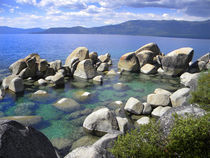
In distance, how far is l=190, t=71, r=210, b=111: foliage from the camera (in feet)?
50.5

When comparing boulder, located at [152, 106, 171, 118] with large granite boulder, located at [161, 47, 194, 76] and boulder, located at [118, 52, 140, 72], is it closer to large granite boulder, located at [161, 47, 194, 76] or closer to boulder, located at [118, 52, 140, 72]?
large granite boulder, located at [161, 47, 194, 76]

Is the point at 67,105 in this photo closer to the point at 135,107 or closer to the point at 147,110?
the point at 135,107

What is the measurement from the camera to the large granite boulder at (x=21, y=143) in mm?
6125

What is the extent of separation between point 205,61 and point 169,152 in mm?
36863

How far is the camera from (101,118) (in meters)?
15.1

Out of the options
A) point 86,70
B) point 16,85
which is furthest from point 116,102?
point 16,85

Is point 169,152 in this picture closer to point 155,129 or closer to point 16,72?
point 155,129

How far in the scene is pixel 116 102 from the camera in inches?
833

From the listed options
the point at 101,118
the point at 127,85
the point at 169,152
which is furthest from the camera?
the point at 127,85

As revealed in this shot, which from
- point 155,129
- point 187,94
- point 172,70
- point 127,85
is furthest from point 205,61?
point 155,129

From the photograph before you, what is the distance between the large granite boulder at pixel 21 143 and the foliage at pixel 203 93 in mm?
13510

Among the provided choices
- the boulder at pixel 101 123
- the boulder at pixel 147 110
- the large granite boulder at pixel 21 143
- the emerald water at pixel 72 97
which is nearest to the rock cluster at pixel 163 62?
the emerald water at pixel 72 97

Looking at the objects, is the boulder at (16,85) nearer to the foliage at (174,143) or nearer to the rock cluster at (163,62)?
the foliage at (174,143)

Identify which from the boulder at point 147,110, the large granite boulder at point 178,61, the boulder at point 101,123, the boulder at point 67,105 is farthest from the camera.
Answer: the large granite boulder at point 178,61
